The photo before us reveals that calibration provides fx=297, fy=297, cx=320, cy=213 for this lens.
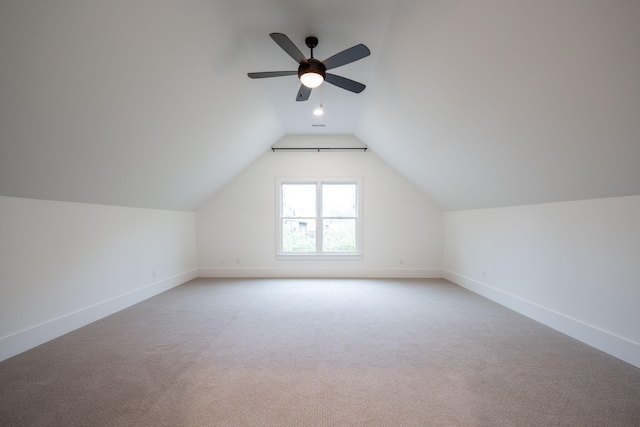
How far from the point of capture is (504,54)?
2154mm

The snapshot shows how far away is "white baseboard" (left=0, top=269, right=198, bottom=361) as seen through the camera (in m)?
2.60

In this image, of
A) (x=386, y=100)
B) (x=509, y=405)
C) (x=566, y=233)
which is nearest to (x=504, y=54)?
(x=386, y=100)

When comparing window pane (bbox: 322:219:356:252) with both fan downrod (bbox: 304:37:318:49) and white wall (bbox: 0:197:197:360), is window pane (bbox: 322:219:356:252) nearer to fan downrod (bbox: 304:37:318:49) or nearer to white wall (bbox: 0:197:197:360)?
white wall (bbox: 0:197:197:360)

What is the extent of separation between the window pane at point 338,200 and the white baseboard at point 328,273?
3.89 ft

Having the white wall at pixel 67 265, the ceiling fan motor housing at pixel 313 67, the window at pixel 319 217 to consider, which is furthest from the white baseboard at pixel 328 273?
the ceiling fan motor housing at pixel 313 67

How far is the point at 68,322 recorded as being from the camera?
3.16 meters

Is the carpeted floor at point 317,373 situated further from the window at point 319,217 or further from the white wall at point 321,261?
the window at point 319,217

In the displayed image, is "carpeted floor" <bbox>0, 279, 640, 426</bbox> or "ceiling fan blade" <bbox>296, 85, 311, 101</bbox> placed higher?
"ceiling fan blade" <bbox>296, 85, 311, 101</bbox>

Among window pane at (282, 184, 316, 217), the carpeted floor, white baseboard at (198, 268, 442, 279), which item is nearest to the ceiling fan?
the carpeted floor

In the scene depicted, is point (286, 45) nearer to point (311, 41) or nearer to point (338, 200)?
point (311, 41)

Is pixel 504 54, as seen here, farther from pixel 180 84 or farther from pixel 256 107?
pixel 256 107

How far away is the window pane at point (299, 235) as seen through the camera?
247 inches

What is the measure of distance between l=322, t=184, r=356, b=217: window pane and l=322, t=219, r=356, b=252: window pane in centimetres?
17

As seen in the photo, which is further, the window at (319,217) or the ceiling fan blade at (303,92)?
the window at (319,217)
